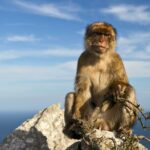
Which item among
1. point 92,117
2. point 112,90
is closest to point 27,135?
point 92,117

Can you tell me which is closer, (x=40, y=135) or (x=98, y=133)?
(x=98, y=133)

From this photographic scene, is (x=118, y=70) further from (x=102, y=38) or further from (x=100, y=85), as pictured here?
(x=102, y=38)

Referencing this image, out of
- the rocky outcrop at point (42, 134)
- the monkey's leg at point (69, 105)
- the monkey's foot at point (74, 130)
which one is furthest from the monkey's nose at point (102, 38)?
the rocky outcrop at point (42, 134)

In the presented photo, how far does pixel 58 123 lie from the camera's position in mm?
10414

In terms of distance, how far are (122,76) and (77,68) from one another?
3.18 ft

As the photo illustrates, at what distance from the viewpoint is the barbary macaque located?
8.70m

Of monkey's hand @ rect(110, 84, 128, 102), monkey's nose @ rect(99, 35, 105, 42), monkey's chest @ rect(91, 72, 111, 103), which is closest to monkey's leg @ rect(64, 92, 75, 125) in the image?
monkey's chest @ rect(91, 72, 111, 103)

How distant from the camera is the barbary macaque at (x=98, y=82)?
342 inches

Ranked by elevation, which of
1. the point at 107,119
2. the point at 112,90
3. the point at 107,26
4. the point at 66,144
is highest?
the point at 107,26

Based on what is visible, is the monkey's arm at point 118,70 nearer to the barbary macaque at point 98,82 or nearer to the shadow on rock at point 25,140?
the barbary macaque at point 98,82

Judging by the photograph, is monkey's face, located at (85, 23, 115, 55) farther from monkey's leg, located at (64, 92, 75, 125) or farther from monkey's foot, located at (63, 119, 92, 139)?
monkey's foot, located at (63, 119, 92, 139)

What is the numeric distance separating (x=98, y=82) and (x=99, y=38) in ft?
2.83

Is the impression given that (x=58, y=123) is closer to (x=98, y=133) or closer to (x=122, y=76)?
(x=122, y=76)

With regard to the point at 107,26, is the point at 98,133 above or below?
below
